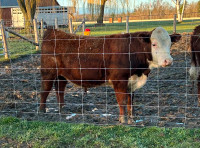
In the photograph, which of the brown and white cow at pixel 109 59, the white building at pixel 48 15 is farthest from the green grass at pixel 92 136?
the white building at pixel 48 15

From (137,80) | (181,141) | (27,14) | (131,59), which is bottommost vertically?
(181,141)

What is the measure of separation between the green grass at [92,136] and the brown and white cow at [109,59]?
634mm

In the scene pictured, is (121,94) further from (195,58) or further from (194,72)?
(195,58)

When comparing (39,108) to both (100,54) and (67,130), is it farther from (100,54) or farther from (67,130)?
(100,54)

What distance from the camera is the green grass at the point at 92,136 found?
3.77 meters

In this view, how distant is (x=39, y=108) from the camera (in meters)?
5.30

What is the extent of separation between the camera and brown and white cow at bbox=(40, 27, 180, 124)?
4598 mm

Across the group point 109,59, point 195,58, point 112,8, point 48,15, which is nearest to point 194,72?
point 195,58

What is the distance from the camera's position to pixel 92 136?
400 cm

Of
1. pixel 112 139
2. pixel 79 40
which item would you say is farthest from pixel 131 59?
pixel 112 139

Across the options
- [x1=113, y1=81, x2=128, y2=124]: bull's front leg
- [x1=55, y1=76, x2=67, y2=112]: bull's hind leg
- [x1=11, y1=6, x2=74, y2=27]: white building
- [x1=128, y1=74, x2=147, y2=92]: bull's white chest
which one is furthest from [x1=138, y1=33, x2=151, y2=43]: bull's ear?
[x1=11, y1=6, x2=74, y2=27]: white building

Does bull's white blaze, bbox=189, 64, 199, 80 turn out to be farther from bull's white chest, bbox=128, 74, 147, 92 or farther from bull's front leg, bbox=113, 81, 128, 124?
bull's front leg, bbox=113, 81, 128, 124

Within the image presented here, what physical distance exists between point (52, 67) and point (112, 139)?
2.04 m

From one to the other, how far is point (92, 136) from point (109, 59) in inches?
58.8
